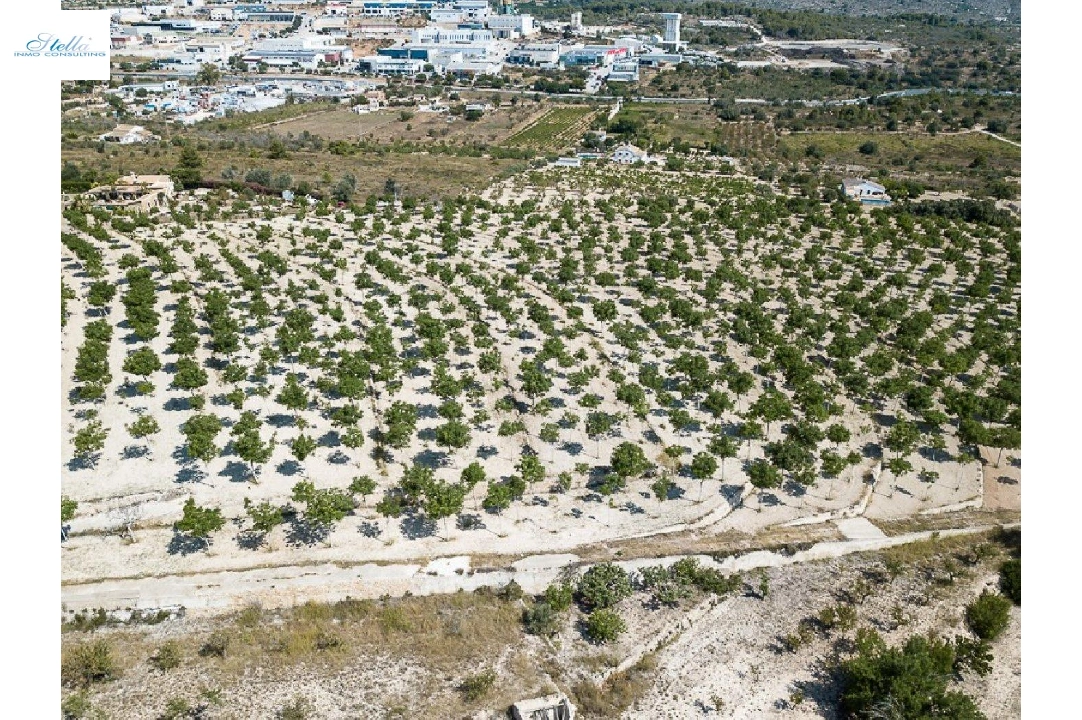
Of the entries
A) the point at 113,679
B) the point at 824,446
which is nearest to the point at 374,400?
the point at 113,679

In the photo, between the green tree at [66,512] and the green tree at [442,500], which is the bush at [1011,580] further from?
the green tree at [66,512]

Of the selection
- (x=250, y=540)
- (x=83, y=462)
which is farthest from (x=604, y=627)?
(x=83, y=462)

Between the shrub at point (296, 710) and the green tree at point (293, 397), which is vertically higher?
the green tree at point (293, 397)

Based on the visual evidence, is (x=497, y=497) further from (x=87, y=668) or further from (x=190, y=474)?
(x=87, y=668)

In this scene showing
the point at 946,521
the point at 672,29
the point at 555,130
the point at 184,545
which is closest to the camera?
the point at 184,545

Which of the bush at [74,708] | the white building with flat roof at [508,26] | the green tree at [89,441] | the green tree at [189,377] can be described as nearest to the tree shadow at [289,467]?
the green tree at [189,377]

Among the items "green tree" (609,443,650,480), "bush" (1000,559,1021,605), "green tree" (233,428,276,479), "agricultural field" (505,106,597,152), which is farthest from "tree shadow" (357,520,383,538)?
"agricultural field" (505,106,597,152)
